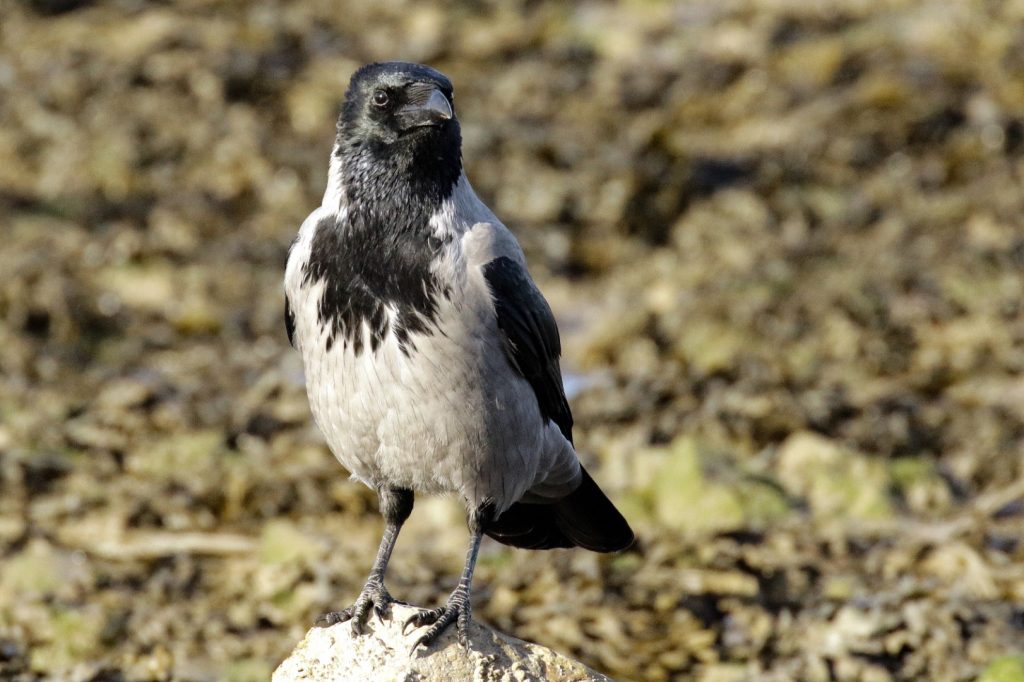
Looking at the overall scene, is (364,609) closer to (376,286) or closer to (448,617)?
(448,617)

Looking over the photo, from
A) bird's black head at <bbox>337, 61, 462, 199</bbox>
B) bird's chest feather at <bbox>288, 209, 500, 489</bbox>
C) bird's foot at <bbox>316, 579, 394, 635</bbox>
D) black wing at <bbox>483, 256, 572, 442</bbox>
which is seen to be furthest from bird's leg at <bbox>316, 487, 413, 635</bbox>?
bird's black head at <bbox>337, 61, 462, 199</bbox>

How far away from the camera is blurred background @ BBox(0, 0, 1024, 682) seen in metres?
6.33

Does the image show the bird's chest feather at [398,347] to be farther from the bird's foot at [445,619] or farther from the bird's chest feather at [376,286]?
the bird's foot at [445,619]

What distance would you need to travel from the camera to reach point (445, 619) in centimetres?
445

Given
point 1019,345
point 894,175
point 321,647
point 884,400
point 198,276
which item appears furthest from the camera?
point 894,175

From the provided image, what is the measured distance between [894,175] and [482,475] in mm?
8373

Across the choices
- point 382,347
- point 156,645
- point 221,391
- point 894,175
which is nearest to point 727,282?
point 894,175

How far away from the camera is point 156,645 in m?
6.15

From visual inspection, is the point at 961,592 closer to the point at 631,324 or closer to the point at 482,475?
the point at 482,475

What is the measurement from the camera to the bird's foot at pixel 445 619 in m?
4.42

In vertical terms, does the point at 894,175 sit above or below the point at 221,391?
above

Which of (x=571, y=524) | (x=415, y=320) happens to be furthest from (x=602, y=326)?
(x=415, y=320)

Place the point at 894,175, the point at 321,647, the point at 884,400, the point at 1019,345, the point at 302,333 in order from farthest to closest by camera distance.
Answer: the point at 894,175, the point at 1019,345, the point at 884,400, the point at 302,333, the point at 321,647

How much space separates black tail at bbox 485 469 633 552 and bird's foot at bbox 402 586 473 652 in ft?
2.16
